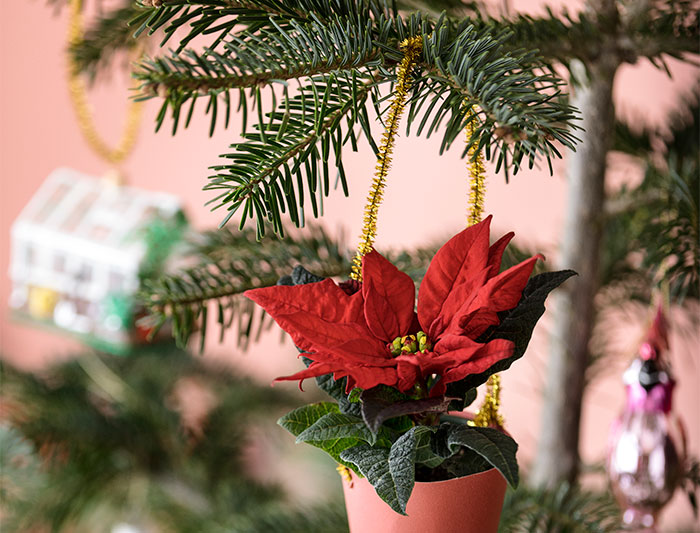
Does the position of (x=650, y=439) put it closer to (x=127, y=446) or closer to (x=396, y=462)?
(x=396, y=462)

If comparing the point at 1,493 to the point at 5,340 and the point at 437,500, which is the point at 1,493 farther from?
the point at 5,340

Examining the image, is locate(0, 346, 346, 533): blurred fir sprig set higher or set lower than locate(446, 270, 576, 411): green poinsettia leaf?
lower

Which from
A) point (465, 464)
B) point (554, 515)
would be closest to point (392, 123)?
point (465, 464)

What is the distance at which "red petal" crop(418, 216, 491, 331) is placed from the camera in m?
0.30

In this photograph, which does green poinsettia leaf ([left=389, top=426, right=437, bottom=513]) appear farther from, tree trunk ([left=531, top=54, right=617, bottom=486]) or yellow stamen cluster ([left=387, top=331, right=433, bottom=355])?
tree trunk ([left=531, top=54, right=617, bottom=486])

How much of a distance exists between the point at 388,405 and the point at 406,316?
4cm

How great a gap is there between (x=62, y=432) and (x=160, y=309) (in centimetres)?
50

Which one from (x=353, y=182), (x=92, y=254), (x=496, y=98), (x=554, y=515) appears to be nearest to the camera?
(x=496, y=98)

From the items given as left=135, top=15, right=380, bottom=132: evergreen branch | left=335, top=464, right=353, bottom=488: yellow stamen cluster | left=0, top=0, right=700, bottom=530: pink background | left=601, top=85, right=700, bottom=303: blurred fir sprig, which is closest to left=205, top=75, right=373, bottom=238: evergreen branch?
left=135, top=15, right=380, bottom=132: evergreen branch

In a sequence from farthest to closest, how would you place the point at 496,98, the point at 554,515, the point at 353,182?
the point at 353,182
the point at 554,515
the point at 496,98

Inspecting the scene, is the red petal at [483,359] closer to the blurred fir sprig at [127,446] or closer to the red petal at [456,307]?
the red petal at [456,307]

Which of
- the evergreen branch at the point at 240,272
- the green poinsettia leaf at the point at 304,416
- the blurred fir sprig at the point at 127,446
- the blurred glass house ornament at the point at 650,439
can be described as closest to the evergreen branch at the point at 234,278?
the evergreen branch at the point at 240,272

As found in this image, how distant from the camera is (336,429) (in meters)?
0.30

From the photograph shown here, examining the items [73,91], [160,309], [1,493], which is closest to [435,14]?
[160,309]
